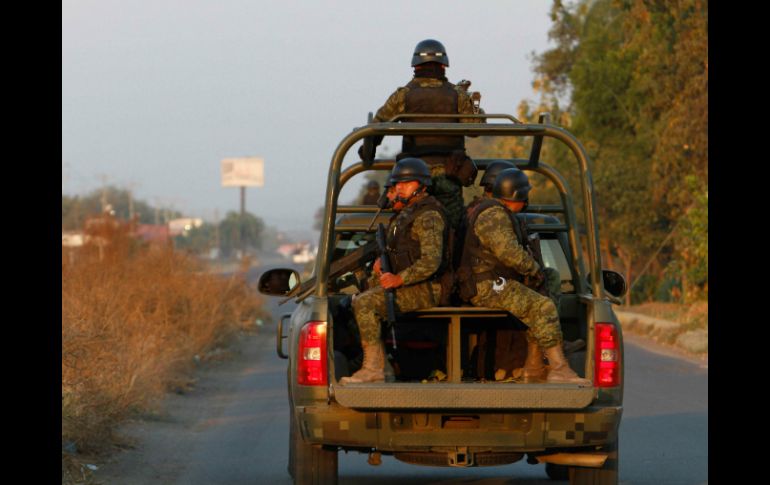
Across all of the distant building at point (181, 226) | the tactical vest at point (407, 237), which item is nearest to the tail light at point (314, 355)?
the tactical vest at point (407, 237)

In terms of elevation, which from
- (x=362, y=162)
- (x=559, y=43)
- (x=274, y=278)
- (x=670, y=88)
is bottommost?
(x=274, y=278)

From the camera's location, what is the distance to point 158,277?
73.3 ft

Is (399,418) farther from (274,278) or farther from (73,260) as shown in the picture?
(73,260)

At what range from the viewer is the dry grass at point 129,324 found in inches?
450

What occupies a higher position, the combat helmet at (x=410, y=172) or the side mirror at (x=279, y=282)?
the combat helmet at (x=410, y=172)

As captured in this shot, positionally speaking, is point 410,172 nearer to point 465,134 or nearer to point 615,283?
point 465,134

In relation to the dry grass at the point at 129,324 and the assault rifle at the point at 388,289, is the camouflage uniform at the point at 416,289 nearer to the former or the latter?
the assault rifle at the point at 388,289

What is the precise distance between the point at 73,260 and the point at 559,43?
27620 millimetres

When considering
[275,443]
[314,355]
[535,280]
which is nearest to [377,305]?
[314,355]

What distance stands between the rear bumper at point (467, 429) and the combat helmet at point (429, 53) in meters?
3.24

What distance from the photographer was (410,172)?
8.20m

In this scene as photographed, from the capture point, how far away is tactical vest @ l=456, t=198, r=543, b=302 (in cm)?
806

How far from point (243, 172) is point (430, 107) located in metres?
105
